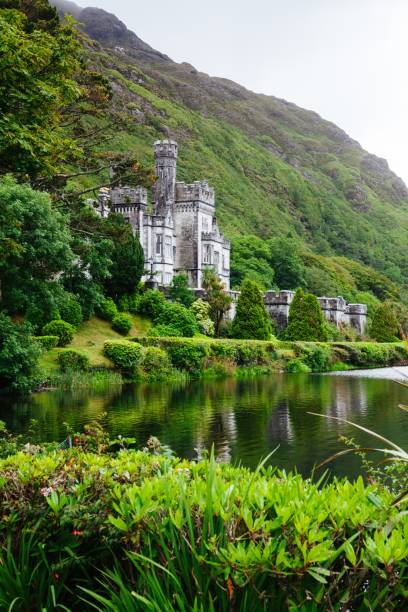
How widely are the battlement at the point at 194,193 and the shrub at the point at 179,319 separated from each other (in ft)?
81.6

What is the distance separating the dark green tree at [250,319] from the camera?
4989 cm

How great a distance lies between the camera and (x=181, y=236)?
69188mm

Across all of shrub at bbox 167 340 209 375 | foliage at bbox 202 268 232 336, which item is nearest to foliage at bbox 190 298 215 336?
foliage at bbox 202 268 232 336

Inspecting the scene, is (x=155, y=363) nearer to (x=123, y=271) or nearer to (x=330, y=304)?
(x=123, y=271)

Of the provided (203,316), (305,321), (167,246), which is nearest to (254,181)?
(167,246)

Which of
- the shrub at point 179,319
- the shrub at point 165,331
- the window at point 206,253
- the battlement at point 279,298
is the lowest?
the shrub at point 165,331

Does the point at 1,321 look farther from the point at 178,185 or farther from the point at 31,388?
the point at 178,185

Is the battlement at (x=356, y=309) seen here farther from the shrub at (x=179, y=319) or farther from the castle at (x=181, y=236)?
the shrub at (x=179, y=319)

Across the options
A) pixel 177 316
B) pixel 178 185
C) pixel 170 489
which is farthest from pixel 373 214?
pixel 170 489

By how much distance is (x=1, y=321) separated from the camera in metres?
24.1

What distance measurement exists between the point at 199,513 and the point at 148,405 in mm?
19247

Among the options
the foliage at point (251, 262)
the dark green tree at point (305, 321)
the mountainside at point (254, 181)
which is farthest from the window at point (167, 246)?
the mountainside at point (254, 181)

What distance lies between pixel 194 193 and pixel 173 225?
4547mm

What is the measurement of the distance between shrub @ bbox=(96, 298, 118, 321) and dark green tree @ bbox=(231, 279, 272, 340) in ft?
37.3
